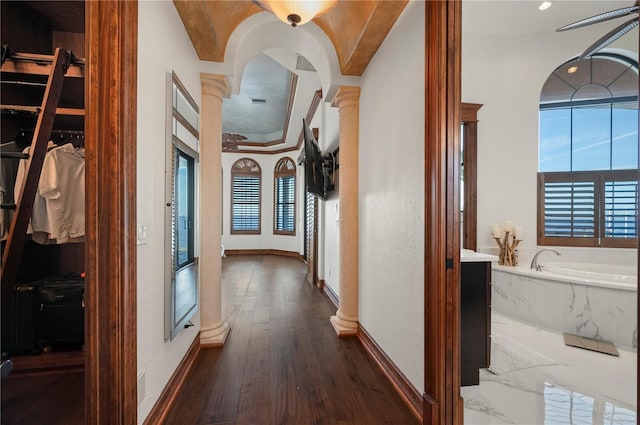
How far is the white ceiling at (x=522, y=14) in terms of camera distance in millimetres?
3328

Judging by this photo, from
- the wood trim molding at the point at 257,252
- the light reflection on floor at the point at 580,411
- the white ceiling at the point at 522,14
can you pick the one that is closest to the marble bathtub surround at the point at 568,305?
the light reflection on floor at the point at 580,411

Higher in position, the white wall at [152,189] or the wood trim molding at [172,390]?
the white wall at [152,189]

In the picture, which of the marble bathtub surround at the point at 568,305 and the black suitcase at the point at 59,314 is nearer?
the black suitcase at the point at 59,314

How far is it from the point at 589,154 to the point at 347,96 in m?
4.24

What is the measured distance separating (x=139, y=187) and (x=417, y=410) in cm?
205

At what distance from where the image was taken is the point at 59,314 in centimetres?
207

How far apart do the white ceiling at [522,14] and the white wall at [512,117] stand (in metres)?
0.15

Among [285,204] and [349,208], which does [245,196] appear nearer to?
[285,204]

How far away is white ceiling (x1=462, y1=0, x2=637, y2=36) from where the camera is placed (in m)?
3.33

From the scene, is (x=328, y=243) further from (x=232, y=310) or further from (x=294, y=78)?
(x=294, y=78)

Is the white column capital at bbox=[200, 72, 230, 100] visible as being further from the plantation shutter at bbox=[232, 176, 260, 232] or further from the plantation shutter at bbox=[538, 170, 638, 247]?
the plantation shutter at bbox=[232, 176, 260, 232]

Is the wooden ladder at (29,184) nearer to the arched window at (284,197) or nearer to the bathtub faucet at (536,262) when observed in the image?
the bathtub faucet at (536,262)

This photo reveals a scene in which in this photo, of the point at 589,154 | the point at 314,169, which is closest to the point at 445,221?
the point at 314,169

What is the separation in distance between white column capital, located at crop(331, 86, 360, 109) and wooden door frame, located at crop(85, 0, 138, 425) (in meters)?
1.98
